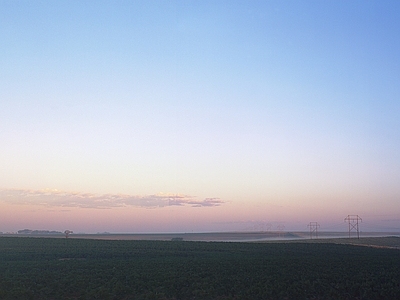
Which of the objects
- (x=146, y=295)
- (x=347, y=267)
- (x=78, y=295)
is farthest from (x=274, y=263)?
(x=78, y=295)

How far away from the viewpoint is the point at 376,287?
33.3 m

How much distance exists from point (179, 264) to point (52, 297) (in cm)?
1761

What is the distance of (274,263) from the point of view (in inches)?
1799

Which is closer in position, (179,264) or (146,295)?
(146,295)

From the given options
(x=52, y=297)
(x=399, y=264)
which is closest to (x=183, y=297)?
(x=52, y=297)

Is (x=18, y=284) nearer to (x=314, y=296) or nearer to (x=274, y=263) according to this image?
(x=314, y=296)

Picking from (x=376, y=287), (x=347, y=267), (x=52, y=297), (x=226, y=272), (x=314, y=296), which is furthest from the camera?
(x=347, y=267)

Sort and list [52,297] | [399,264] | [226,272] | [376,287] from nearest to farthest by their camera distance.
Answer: [52,297], [376,287], [226,272], [399,264]

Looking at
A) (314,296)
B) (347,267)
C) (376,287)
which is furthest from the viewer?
(347,267)

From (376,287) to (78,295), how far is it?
70.7 feet

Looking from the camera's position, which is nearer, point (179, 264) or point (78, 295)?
point (78, 295)

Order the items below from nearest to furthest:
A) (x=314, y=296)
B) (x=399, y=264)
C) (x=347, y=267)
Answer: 1. (x=314, y=296)
2. (x=347, y=267)
3. (x=399, y=264)

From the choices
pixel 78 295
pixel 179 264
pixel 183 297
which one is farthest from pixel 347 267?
pixel 78 295

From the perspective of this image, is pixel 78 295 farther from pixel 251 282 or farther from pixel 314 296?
pixel 314 296
